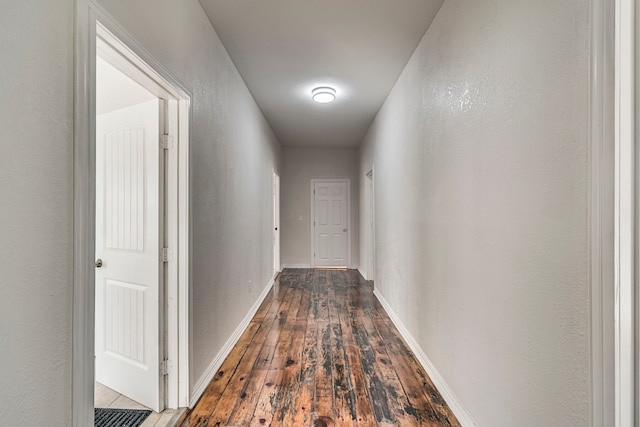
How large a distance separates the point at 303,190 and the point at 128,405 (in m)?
5.46

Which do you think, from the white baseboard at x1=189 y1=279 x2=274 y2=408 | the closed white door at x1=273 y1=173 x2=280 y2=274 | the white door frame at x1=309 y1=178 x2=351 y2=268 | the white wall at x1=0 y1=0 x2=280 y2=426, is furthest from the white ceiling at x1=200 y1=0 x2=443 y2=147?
the white door frame at x1=309 y1=178 x2=351 y2=268

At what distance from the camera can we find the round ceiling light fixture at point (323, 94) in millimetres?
3734

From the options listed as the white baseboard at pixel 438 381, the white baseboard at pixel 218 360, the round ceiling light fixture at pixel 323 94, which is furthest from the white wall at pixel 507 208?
the white baseboard at pixel 218 360

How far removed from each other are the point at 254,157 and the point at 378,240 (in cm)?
209

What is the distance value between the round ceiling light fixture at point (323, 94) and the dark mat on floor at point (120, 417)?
328 cm

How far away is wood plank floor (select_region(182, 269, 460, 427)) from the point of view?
192 cm

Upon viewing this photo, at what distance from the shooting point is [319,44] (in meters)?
2.77

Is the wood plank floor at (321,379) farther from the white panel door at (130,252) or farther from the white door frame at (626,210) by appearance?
the white door frame at (626,210)

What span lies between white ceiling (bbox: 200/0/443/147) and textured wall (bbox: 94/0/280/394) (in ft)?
0.66

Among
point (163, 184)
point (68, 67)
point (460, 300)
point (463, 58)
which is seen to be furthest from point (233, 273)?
point (463, 58)

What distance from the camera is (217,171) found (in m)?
2.59

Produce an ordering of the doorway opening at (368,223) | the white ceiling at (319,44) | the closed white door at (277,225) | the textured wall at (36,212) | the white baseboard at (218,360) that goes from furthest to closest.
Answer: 1. the closed white door at (277,225)
2. the doorway opening at (368,223)
3. the white ceiling at (319,44)
4. the white baseboard at (218,360)
5. the textured wall at (36,212)

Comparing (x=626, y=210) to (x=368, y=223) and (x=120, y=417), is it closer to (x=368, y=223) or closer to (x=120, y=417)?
(x=120, y=417)

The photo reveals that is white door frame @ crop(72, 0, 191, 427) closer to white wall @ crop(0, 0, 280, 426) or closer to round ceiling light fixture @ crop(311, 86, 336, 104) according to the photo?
white wall @ crop(0, 0, 280, 426)
